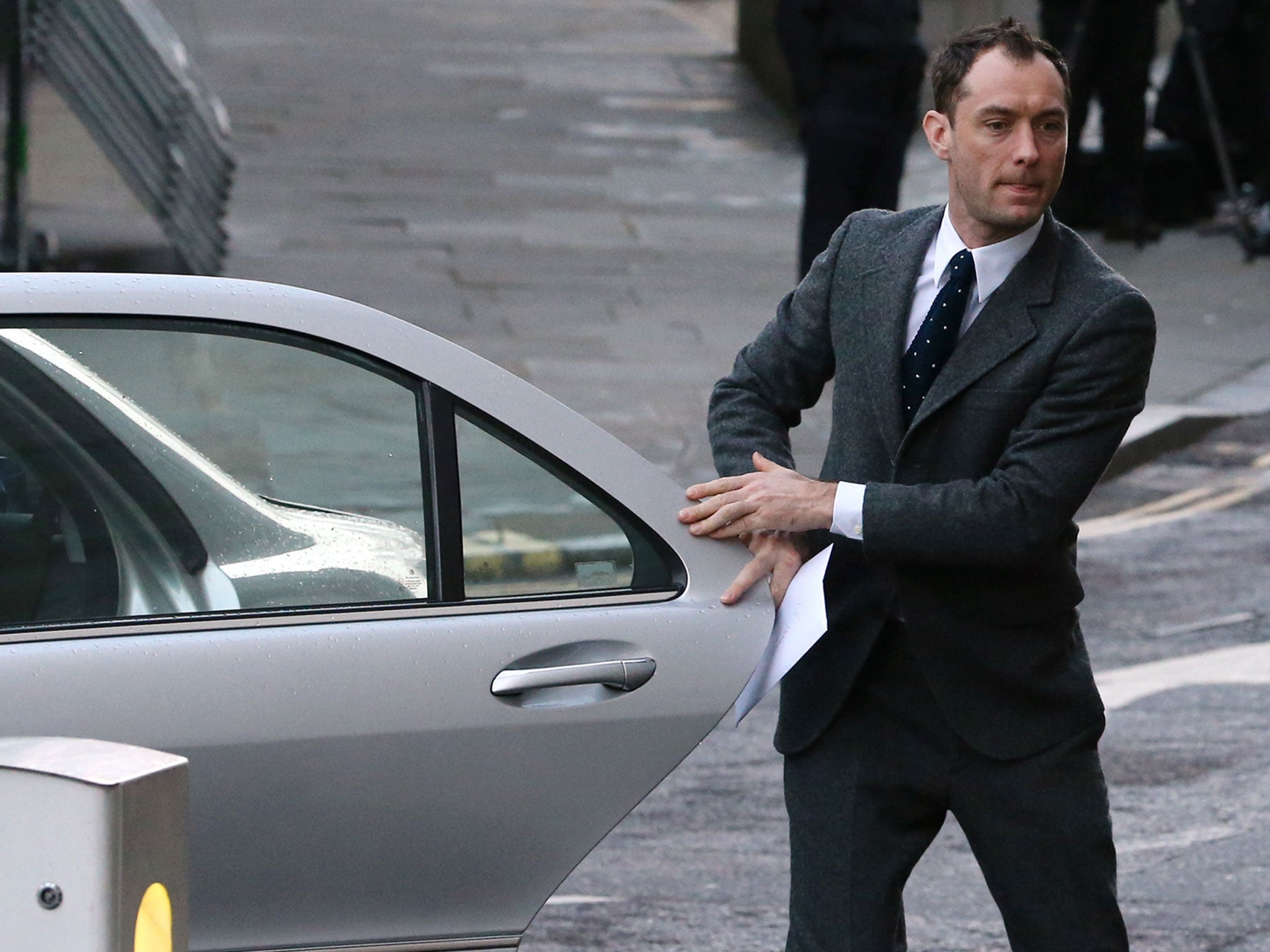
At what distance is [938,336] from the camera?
3.02 metres

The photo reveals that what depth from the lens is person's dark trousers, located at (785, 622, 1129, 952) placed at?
3.04 m

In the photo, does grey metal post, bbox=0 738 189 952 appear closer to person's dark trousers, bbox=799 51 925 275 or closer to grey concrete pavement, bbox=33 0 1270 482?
grey concrete pavement, bbox=33 0 1270 482

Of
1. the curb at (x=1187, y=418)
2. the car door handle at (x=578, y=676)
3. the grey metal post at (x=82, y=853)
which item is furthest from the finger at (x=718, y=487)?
the curb at (x=1187, y=418)

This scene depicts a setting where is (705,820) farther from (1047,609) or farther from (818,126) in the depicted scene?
(818,126)

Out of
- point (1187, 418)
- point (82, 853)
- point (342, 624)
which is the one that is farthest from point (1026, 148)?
point (1187, 418)

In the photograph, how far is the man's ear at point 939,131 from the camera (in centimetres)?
302

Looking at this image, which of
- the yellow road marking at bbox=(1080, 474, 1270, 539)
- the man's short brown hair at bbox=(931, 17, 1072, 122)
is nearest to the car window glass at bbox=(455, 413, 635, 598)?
the man's short brown hair at bbox=(931, 17, 1072, 122)

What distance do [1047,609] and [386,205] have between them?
11145 mm

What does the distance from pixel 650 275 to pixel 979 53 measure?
30.9 feet

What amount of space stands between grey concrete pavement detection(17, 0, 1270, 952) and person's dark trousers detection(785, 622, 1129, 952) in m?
1.37

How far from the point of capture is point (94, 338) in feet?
10.0

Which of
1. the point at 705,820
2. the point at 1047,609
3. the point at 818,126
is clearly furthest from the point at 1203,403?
the point at 1047,609

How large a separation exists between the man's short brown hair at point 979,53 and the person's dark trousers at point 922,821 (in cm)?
76

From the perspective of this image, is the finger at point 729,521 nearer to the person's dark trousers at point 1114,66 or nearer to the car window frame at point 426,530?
the car window frame at point 426,530
